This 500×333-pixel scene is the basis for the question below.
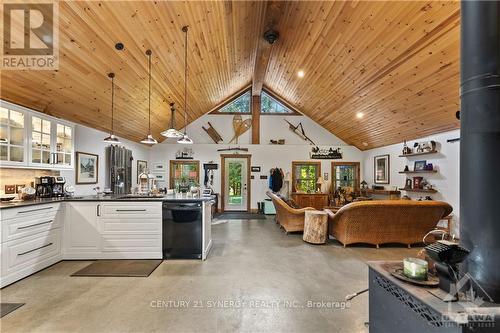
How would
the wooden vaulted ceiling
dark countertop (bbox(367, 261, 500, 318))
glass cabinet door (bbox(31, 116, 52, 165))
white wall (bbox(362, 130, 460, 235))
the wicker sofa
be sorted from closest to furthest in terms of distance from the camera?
dark countertop (bbox(367, 261, 500, 318))
the wooden vaulted ceiling
glass cabinet door (bbox(31, 116, 52, 165))
the wicker sofa
white wall (bbox(362, 130, 460, 235))

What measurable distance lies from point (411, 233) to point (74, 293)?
17.7ft

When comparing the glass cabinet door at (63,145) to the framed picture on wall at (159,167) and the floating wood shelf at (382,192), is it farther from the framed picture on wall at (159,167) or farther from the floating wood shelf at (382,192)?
the floating wood shelf at (382,192)

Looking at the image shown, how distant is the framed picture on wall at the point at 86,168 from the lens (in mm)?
5031

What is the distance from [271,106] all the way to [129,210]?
6625mm

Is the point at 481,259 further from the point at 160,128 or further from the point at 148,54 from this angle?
the point at 160,128

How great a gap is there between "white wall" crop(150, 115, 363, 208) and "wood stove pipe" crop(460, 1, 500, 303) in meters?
7.76

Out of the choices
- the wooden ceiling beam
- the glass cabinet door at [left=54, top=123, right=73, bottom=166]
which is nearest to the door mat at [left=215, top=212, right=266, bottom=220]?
the wooden ceiling beam

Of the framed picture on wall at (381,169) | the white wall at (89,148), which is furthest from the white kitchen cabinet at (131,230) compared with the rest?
the framed picture on wall at (381,169)

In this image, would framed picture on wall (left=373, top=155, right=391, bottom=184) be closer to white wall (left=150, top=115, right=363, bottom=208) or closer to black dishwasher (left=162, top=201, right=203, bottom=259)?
white wall (left=150, top=115, right=363, bottom=208)

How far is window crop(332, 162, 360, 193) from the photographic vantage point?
923cm

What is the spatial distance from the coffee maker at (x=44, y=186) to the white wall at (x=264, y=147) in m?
4.80

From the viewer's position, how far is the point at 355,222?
4.57m

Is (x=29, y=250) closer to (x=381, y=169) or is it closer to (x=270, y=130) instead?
(x=270, y=130)

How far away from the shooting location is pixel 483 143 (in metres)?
1.25
